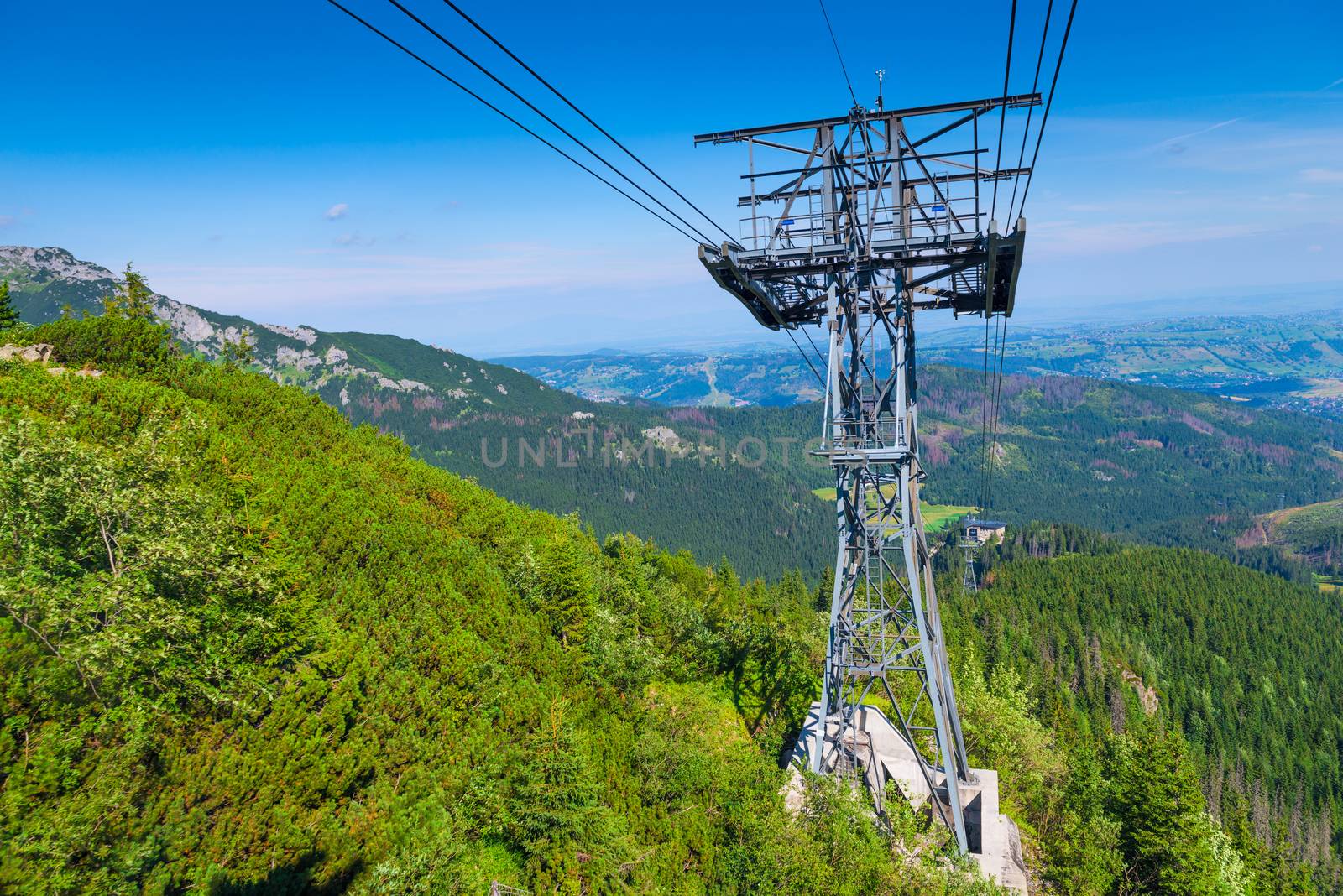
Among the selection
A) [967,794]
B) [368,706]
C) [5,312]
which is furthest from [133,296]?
[967,794]

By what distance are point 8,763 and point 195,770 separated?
3.52 meters

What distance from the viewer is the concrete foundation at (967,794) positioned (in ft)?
74.6

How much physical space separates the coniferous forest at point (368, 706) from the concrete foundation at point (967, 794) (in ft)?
6.21

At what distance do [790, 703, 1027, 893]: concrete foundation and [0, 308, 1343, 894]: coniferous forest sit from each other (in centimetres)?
189

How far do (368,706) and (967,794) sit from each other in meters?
20.1

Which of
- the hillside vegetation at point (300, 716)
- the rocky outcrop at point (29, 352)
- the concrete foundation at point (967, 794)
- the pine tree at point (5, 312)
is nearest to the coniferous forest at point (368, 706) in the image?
the hillside vegetation at point (300, 716)

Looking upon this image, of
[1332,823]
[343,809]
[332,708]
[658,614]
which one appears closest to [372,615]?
[332,708]

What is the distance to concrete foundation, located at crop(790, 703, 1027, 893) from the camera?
2275 centimetres

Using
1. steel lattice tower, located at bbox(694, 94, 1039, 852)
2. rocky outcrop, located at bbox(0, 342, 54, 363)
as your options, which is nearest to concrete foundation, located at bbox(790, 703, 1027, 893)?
steel lattice tower, located at bbox(694, 94, 1039, 852)

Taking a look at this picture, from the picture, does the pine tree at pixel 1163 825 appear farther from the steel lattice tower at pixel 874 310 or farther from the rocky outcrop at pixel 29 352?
the rocky outcrop at pixel 29 352

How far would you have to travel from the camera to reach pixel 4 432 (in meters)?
17.6

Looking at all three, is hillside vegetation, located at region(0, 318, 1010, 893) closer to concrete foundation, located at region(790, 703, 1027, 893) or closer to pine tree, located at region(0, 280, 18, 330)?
concrete foundation, located at region(790, 703, 1027, 893)

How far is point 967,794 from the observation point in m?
23.8

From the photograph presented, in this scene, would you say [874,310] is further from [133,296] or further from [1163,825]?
[133,296]
